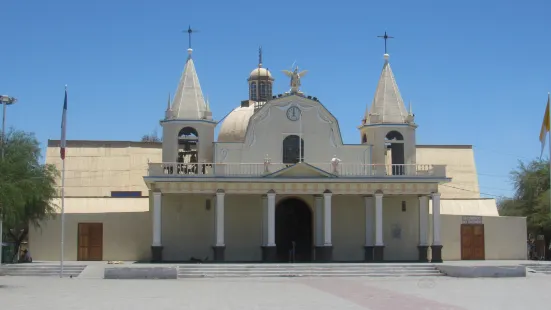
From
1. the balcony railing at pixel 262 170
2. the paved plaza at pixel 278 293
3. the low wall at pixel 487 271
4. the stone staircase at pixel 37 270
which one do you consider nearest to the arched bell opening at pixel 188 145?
the balcony railing at pixel 262 170

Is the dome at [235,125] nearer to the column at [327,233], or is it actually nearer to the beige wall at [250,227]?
the beige wall at [250,227]

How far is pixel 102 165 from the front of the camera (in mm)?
52562

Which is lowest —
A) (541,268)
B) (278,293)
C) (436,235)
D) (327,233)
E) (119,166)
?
(278,293)

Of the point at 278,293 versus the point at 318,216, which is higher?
the point at 318,216

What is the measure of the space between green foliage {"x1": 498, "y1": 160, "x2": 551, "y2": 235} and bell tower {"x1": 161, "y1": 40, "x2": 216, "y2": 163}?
64.7 feet

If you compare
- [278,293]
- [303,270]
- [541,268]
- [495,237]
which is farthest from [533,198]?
[278,293]

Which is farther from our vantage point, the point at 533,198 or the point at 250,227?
the point at 533,198

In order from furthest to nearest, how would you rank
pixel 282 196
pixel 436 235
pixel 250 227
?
pixel 282 196 → pixel 250 227 → pixel 436 235

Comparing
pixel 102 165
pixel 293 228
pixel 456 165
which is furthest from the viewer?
pixel 456 165

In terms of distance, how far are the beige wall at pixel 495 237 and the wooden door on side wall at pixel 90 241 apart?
1838 centimetres

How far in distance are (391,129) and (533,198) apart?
1323 cm

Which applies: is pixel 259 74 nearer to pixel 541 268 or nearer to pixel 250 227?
pixel 250 227

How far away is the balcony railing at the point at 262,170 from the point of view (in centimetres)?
4169

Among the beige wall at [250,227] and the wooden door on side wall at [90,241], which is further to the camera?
the wooden door on side wall at [90,241]
